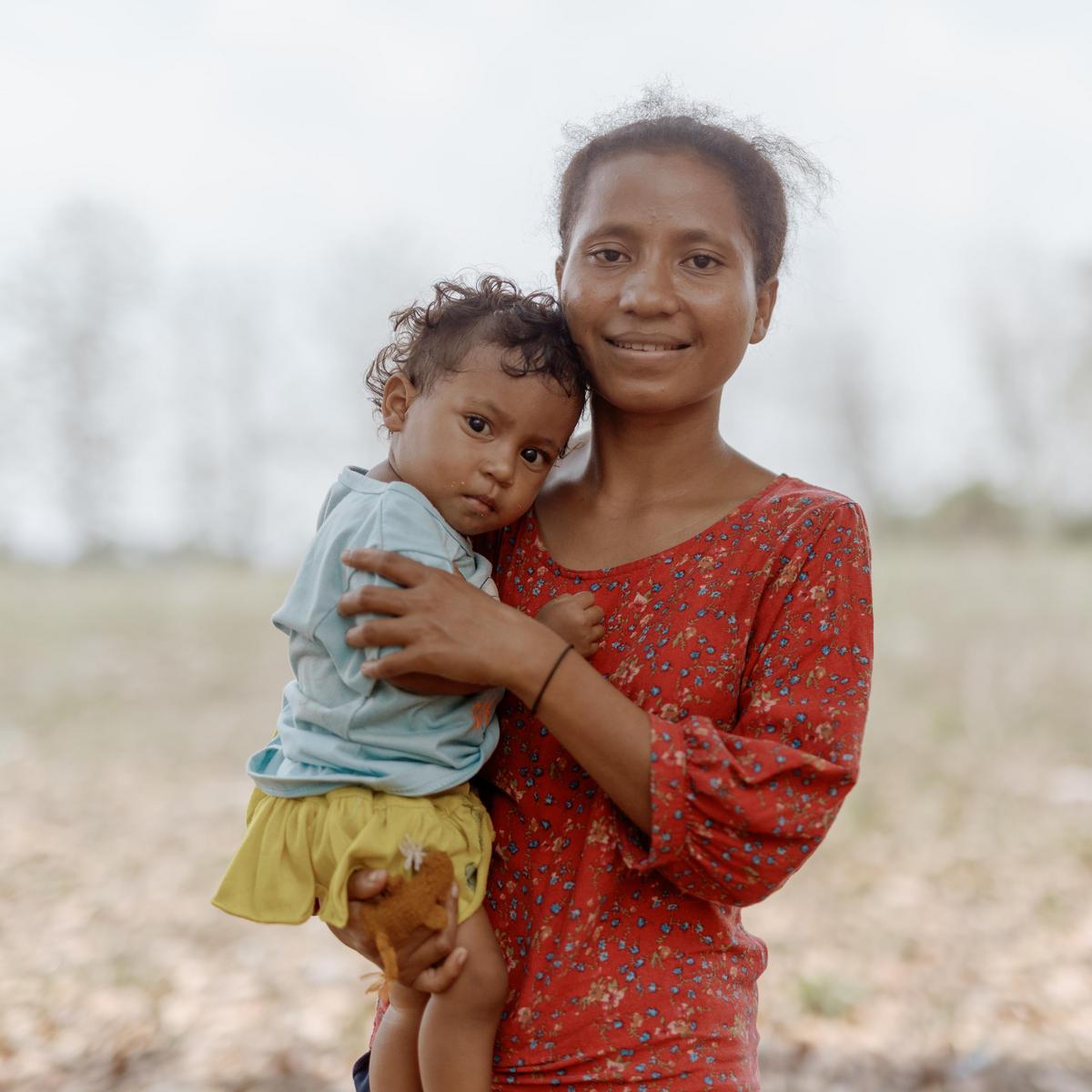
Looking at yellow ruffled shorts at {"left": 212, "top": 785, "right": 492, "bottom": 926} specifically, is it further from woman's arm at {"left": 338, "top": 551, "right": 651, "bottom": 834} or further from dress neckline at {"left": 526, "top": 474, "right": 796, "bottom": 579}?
dress neckline at {"left": 526, "top": 474, "right": 796, "bottom": 579}

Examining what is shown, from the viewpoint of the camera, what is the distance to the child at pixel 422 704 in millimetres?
1512

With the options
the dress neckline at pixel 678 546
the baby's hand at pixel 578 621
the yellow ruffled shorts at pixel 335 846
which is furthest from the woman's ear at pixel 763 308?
the yellow ruffled shorts at pixel 335 846

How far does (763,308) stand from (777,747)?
0.71 metres

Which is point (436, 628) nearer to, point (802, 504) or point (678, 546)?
point (678, 546)

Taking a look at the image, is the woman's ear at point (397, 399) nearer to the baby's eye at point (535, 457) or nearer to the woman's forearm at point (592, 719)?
the baby's eye at point (535, 457)

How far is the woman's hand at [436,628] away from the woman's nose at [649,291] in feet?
1.43

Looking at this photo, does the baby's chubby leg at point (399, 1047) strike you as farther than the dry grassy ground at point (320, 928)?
No

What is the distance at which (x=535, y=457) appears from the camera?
67.3 inches

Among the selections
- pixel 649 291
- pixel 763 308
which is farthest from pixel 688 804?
pixel 763 308

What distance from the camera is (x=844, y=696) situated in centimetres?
146

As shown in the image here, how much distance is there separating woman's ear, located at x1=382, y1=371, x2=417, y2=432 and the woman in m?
0.19

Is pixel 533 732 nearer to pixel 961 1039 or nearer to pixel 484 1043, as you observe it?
pixel 484 1043

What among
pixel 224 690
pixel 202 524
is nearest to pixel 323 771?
pixel 224 690

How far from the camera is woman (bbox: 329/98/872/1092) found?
1.43 metres
